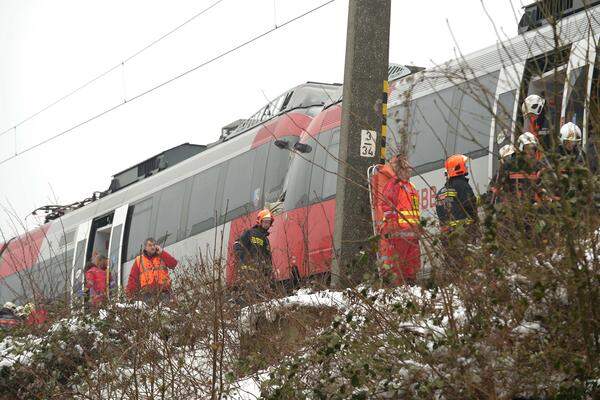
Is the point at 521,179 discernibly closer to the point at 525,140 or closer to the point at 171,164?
the point at 525,140

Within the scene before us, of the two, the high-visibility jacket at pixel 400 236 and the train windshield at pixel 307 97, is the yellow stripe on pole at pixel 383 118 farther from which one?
the train windshield at pixel 307 97

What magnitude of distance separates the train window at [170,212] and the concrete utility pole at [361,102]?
12556 millimetres

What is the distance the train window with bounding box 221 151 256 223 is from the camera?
67.2ft

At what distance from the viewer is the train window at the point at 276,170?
1952 cm

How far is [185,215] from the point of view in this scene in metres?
22.6

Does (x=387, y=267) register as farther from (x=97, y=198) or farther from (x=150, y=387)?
(x=97, y=198)

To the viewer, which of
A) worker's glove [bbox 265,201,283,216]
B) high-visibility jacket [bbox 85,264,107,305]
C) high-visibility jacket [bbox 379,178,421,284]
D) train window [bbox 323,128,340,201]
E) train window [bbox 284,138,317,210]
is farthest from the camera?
worker's glove [bbox 265,201,283,216]

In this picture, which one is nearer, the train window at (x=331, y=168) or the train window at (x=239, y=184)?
the train window at (x=331, y=168)

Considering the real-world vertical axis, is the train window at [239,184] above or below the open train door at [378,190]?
above

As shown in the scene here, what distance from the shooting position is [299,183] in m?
17.9

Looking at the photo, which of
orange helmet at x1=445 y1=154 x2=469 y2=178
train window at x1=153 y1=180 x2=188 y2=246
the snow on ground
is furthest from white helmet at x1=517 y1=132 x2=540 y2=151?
train window at x1=153 y1=180 x2=188 y2=246

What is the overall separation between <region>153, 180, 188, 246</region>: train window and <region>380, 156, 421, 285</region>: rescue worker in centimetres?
1545

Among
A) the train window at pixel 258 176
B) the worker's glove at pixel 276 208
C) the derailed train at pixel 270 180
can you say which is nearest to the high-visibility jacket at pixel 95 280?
the derailed train at pixel 270 180

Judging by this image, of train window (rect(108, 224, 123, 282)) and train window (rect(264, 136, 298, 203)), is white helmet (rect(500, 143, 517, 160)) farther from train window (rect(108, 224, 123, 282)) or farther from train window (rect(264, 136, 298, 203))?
train window (rect(108, 224, 123, 282))
